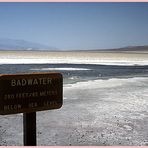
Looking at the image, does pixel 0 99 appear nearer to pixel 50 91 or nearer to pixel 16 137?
pixel 50 91

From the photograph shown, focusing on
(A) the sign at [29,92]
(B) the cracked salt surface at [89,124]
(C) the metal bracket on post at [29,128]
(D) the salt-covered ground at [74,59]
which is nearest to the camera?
(A) the sign at [29,92]

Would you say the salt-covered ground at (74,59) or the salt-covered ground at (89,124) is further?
the salt-covered ground at (74,59)

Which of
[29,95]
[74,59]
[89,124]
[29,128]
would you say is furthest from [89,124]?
[74,59]

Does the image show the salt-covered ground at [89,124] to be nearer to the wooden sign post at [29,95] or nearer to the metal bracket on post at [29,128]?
the metal bracket on post at [29,128]

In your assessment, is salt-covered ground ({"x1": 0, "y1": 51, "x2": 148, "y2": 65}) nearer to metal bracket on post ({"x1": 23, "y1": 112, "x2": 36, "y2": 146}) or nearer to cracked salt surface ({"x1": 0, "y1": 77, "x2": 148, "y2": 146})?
cracked salt surface ({"x1": 0, "y1": 77, "x2": 148, "y2": 146})

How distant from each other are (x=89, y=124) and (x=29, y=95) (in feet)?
12.3

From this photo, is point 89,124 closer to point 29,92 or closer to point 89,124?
point 89,124

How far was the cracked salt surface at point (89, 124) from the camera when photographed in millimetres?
5926

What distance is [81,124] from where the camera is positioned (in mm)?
7129

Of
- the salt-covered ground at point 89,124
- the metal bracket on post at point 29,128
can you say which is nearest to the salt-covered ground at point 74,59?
the salt-covered ground at point 89,124

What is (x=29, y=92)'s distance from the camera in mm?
3611

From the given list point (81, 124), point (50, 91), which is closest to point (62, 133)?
point (81, 124)

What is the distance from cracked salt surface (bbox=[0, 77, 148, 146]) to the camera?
5926 mm

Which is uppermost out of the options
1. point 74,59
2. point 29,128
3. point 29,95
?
point 29,95
